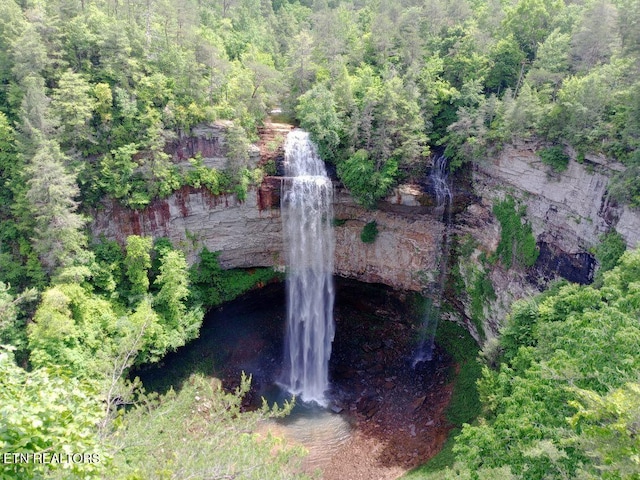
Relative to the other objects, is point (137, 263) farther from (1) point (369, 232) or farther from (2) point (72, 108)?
(1) point (369, 232)

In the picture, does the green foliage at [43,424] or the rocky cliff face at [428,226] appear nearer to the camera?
the green foliage at [43,424]

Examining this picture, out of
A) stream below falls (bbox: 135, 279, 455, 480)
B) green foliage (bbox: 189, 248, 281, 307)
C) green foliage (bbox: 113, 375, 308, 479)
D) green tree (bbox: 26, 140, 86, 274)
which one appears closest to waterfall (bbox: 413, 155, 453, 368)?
stream below falls (bbox: 135, 279, 455, 480)

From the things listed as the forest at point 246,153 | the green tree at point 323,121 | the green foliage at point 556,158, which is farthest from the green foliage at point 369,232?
the green foliage at point 556,158

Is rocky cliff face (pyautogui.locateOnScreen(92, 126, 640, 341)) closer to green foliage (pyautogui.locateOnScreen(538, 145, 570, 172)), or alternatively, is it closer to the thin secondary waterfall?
green foliage (pyautogui.locateOnScreen(538, 145, 570, 172))

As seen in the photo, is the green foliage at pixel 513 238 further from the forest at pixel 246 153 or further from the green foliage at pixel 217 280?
the green foliage at pixel 217 280

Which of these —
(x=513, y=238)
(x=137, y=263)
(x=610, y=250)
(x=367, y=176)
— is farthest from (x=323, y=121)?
(x=610, y=250)

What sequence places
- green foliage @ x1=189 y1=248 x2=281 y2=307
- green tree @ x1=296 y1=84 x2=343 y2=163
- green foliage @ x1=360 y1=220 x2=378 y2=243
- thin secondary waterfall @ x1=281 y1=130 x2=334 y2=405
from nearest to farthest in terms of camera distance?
1. green tree @ x1=296 y1=84 x2=343 y2=163
2. thin secondary waterfall @ x1=281 y1=130 x2=334 y2=405
3. green foliage @ x1=189 y1=248 x2=281 y2=307
4. green foliage @ x1=360 y1=220 x2=378 y2=243
